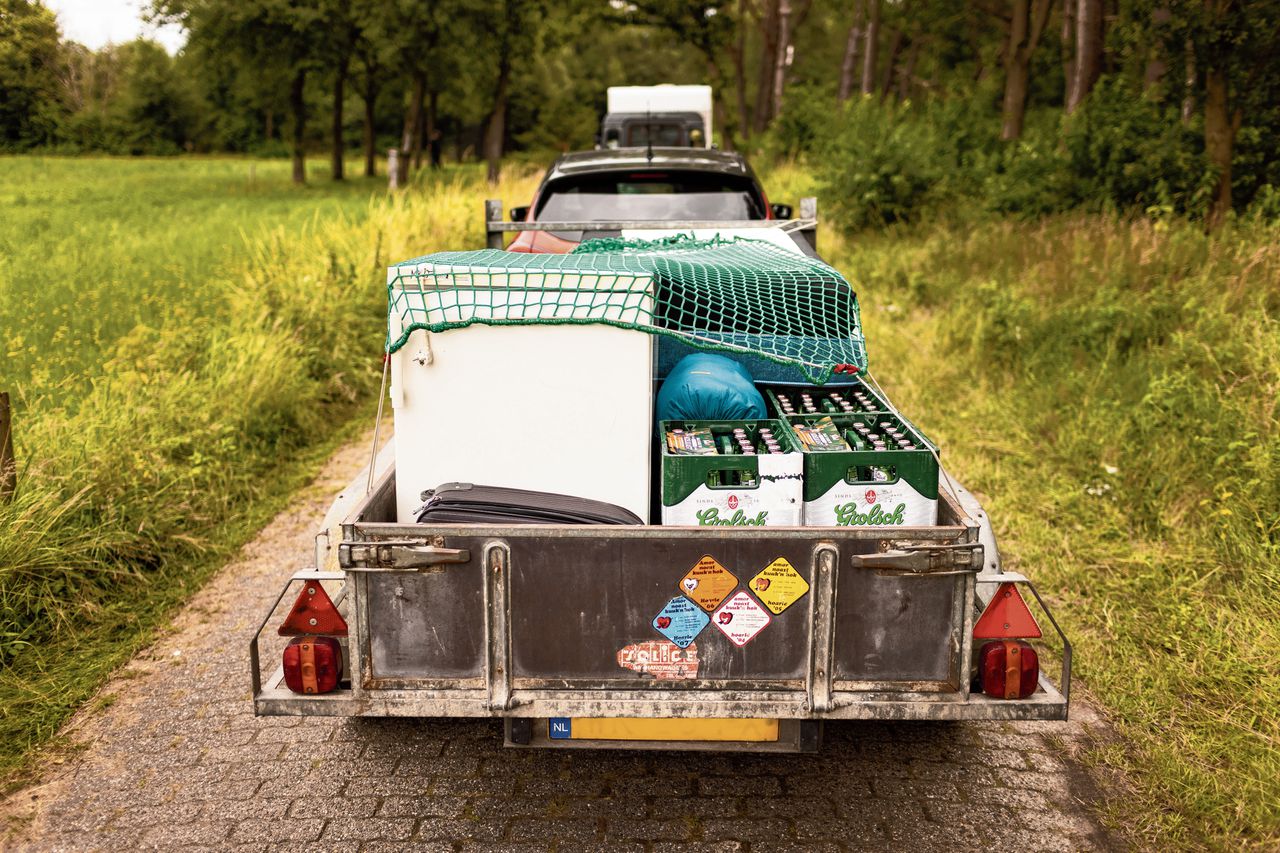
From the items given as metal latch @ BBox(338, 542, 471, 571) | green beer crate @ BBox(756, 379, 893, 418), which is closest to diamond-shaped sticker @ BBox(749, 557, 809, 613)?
metal latch @ BBox(338, 542, 471, 571)

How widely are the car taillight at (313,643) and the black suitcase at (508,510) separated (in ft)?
1.36

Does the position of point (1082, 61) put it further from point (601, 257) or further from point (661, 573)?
A: point (661, 573)

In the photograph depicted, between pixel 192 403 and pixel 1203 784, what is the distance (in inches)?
235

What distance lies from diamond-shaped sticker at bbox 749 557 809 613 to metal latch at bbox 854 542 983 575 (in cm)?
19

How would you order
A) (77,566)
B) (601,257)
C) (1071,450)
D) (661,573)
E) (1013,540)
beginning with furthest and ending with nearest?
1. (1071,450)
2. (1013,540)
3. (77,566)
4. (601,257)
5. (661,573)

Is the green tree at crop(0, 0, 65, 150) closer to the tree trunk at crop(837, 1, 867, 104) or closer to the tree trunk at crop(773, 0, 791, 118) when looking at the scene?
the tree trunk at crop(773, 0, 791, 118)

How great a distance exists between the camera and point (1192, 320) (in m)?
7.57

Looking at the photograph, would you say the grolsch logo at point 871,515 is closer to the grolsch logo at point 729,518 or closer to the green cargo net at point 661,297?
the grolsch logo at point 729,518

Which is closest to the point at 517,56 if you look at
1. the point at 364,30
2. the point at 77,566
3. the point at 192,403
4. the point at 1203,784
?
the point at 364,30

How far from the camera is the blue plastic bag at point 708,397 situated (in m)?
4.05

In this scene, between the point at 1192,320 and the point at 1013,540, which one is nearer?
the point at 1013,540

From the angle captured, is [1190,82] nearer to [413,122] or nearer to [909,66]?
[413,122]

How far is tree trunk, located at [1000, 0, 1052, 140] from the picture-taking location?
679 inches

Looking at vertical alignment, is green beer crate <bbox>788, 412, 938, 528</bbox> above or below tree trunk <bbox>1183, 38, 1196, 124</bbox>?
below
